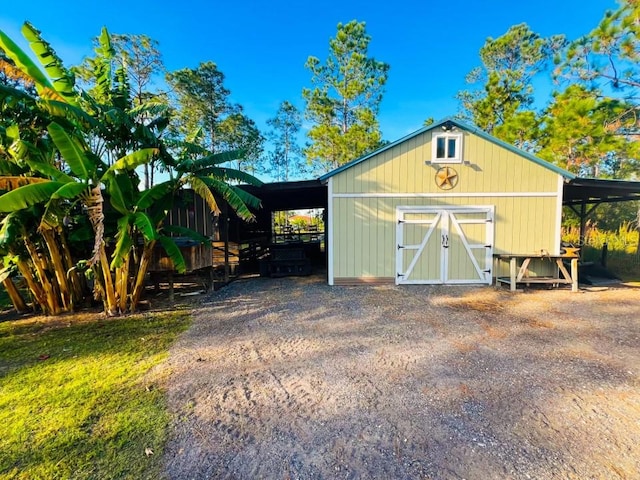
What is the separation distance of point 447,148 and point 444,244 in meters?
2.49

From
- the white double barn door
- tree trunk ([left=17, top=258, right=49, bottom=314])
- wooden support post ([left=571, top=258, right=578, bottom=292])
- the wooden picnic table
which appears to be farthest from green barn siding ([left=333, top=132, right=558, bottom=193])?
tree trunk ([left=17, top=258, right=49, bottom=314])

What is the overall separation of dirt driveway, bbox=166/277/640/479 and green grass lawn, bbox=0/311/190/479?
23cm

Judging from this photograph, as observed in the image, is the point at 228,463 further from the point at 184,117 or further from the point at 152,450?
the point at 184,117

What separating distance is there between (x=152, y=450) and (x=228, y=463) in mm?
614

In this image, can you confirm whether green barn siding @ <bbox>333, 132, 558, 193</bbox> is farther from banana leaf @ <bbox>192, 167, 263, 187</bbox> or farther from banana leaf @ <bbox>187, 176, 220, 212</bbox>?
banana leaf @ <bbox>187, 176, 220, 212</bbox>

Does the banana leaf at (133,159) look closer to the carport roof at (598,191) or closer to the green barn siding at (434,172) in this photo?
the green barn siding at (434,172)

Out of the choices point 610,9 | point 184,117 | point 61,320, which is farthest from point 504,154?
point 184,117

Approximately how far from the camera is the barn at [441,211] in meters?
7.70

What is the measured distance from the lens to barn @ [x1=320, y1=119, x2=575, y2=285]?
770 cm

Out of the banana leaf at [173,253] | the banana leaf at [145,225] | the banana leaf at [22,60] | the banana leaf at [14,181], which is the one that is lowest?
the banana leaf at [173,253]

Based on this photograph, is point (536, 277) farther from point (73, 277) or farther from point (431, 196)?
point (73, 277)

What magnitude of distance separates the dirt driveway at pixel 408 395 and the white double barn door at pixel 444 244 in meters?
2.31

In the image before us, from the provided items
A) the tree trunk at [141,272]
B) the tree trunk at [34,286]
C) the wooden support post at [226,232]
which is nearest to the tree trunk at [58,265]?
the tree trunk at [34,286]

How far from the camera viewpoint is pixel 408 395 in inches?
117
